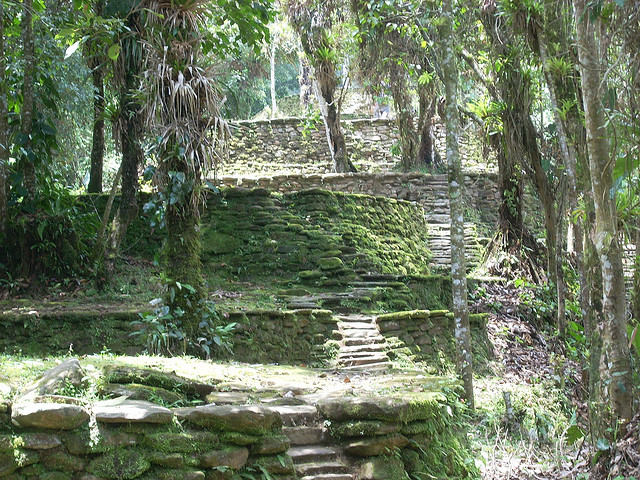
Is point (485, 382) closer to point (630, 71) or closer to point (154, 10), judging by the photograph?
point (630, 71)

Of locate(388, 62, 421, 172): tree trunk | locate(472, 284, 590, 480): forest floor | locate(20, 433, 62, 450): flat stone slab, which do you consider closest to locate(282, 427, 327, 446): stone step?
locate(20, 433, 62, 450): flat stone slab

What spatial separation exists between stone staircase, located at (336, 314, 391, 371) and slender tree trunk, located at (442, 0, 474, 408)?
0.89 metres

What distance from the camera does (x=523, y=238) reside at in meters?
12.6

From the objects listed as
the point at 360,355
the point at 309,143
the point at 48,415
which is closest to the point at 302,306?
the point at 360,355

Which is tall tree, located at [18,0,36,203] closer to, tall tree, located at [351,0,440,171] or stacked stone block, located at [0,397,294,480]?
tall tree, located at [351,0,440,171]

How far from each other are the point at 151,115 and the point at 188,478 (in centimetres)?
375

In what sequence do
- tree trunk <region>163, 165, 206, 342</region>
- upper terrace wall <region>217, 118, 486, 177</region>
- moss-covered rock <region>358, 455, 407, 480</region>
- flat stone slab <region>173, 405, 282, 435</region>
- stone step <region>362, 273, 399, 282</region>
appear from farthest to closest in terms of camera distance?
upper terrace wall <region>217, 118, 486, 177</region>
stone step <region>362, 273, 399, 282</region>
tree trunk <region>163, 165, 206, 342</region>
moss-covered rock <region>358, 455, 407, 480</region>
flat stone slab <region>173, 405, 282, 435</region>

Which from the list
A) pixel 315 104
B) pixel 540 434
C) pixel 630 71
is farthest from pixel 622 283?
pixel 315 104

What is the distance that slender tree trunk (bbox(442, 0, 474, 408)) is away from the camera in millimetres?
6551

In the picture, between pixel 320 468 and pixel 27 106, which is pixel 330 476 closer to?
pixel 320 468

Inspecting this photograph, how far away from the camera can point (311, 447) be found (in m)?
3.88

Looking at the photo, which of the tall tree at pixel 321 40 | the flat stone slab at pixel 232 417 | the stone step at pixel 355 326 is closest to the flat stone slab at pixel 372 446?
the flat stone slab at pixel 232 417

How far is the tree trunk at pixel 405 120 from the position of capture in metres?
14.0

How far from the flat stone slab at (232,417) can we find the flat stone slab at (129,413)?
119 millimetres
